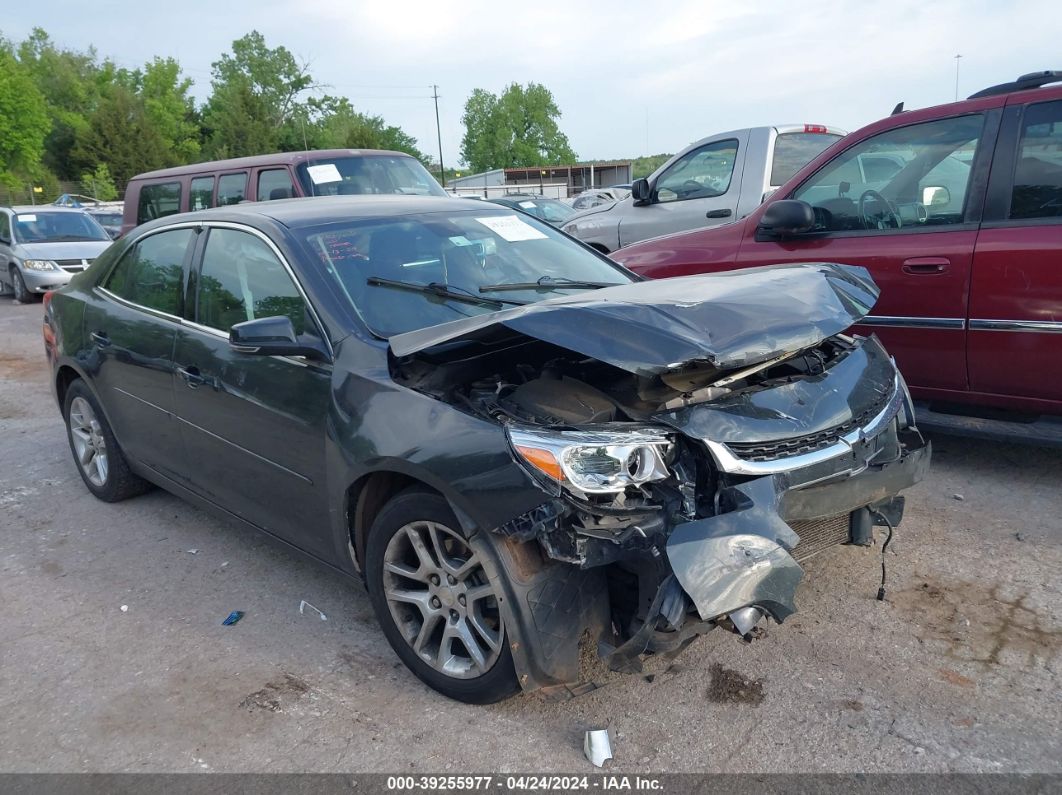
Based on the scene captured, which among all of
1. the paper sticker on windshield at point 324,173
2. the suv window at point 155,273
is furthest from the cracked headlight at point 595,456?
the paper sticker on windshield at point 324,173

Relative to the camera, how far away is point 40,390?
825 centimetres

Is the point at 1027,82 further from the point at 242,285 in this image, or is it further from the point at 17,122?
the point at 17,122

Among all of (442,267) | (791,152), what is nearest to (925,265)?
(442,267)

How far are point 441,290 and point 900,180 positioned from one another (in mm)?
2914

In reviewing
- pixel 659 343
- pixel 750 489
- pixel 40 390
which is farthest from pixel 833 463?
pixel 40 390

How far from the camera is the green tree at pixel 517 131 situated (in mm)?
107062

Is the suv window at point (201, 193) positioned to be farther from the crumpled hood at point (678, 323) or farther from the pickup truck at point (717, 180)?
the crumpled hood at point (678, 323)

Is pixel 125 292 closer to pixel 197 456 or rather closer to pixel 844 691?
pixel 197 456

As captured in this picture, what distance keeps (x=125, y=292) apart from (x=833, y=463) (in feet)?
12.4

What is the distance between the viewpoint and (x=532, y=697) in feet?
9.82

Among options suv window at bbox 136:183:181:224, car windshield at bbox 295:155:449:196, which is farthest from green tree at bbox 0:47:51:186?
car windshield at bbox 295:155:449:196

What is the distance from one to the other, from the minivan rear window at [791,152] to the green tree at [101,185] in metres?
52.7

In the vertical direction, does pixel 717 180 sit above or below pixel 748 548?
above

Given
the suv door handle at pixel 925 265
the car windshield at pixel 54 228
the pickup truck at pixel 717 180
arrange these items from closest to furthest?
1. the suv door handle at pixel 925 265
2. the pickup truck at pixel 717 180
3. the car windshield at pixel 54 228
